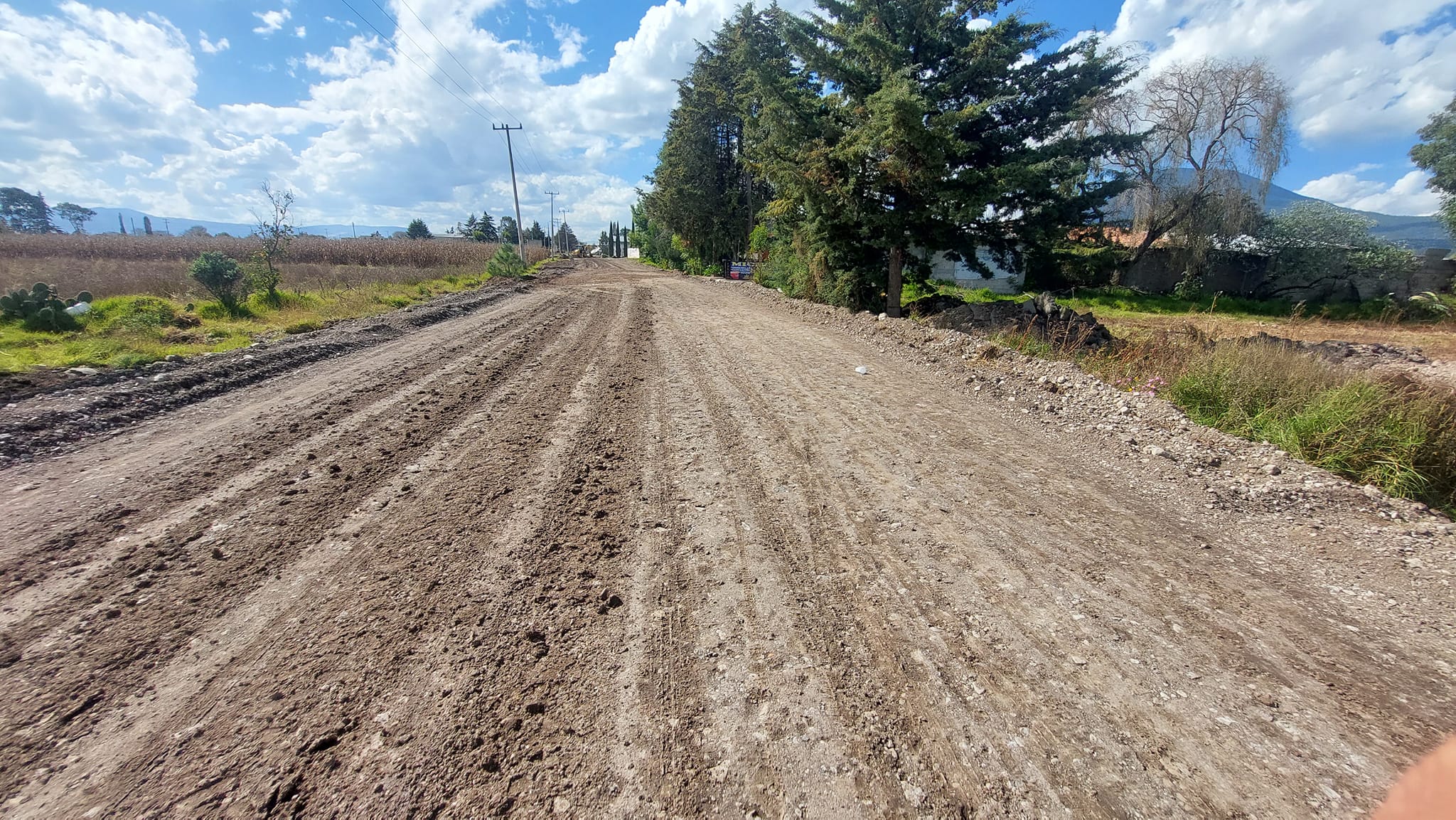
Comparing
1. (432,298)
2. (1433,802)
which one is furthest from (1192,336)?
(432,298)

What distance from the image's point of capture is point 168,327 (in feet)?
33.1

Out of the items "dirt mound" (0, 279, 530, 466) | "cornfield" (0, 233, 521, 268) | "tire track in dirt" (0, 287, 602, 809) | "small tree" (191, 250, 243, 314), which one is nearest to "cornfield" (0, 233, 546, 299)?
"cornfield" (0, 233, 521, 268)

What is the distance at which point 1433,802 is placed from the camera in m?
1.02

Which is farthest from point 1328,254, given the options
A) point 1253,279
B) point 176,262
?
point 176,262

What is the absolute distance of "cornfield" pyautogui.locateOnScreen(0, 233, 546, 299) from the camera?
14156 millimetres

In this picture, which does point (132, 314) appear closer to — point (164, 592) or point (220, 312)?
point (220, 312)

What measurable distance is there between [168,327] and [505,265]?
1920 centimetres

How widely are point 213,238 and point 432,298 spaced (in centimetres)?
3650

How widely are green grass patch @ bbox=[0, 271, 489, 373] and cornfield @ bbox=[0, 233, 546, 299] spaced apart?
245cm

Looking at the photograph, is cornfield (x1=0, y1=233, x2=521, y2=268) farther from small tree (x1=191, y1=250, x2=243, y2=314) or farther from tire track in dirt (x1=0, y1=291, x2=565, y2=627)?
tire track in dirt (x1=0, y1=291, x2=565, y2=627)

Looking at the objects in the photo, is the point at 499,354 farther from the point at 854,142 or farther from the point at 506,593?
the point at 854,142

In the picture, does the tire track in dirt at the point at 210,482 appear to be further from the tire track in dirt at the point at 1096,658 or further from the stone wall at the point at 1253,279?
the stone wall at the point at 1253,279

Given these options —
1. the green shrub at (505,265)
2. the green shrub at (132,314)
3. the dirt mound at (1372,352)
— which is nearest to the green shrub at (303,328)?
the green shrub at (132,314)

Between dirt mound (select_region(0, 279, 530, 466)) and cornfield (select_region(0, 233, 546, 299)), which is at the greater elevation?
cornfield (select_region(0, 233, 546, 299))
